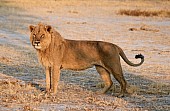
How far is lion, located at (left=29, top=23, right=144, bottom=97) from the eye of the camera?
10188 mm

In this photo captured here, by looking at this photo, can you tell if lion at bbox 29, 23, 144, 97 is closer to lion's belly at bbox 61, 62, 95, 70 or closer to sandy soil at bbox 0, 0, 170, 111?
lion's belly at bbox 61, 62, 95, 70

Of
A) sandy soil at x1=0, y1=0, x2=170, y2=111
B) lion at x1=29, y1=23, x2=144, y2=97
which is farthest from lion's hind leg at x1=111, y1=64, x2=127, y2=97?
sandy soil at x1=0, y1=0, x2=170, y2=111

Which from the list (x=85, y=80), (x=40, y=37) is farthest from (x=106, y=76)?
(x=40, y=37)

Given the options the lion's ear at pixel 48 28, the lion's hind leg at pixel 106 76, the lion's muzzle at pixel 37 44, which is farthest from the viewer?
the lion's hind leg at pixel 106 76

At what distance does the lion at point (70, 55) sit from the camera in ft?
33.4

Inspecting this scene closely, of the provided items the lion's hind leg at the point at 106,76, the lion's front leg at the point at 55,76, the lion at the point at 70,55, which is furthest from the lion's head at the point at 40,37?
the lion's hind leg at the point at 106,76

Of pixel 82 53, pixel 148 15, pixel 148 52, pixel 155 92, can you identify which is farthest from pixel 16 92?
pixel 148 15

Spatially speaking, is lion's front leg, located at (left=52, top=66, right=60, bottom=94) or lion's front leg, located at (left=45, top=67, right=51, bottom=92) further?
lion's front leg, located at (left=45, top=67, right=51, bottom=92)

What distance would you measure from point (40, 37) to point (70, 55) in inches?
28.9

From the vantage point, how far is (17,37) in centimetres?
2248

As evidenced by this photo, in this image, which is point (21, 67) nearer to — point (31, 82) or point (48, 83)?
point (31, 82)

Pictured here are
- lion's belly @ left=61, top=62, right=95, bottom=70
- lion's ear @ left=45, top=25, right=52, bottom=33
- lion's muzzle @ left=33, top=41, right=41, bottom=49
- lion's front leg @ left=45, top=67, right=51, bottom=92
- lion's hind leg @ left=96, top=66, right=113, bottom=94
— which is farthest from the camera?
lion's hind leg @ left=96, top=66, right=113, bottom=94

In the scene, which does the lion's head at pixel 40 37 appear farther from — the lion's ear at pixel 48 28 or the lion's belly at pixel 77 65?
the lion's belly at pixel 77 65

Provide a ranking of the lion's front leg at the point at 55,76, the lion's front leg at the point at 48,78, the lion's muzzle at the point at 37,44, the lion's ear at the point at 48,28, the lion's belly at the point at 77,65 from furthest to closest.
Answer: the lion's front leg at the point at 48,78 < the lion's belly at the point at 77,65 < the lion's front leg at the point at 55,76 < the lion's ear at the point at 48,28 < the lion's muzzle at the point at 37,44
